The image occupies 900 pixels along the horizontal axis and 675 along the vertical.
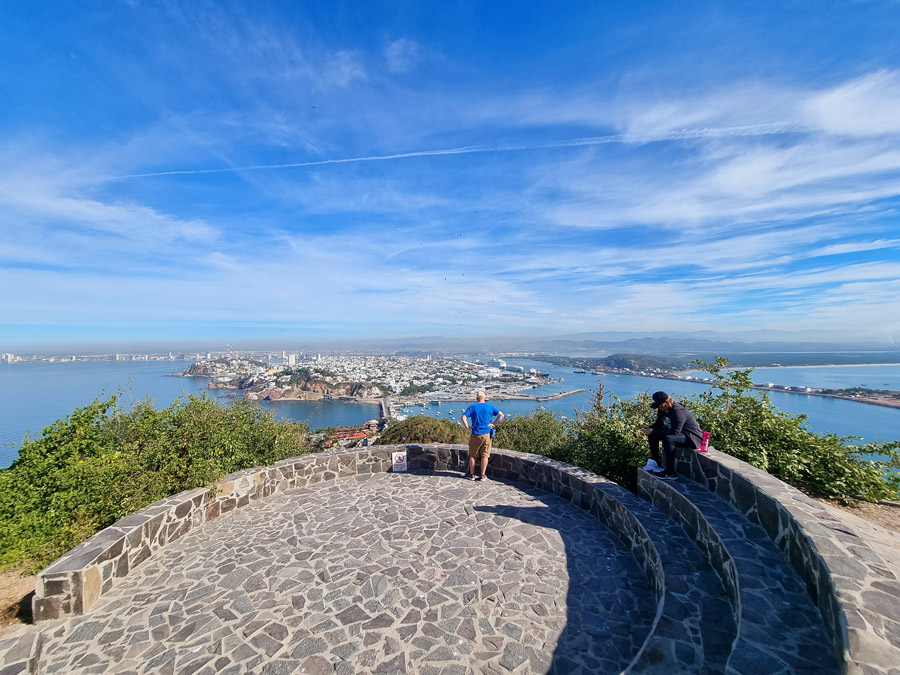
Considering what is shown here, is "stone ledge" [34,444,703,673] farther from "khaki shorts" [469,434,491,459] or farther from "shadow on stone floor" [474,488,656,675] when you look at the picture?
"khaki shorts" [469,434,491,459]

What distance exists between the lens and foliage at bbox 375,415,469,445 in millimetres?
12855

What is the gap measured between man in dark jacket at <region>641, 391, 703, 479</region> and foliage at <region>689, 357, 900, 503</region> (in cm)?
120

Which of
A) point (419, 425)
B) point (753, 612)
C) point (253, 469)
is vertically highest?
point (753, 612)

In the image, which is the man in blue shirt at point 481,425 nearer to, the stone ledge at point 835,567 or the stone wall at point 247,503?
the stone wall at point 247,503

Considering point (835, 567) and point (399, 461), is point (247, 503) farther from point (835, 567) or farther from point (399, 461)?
point (835, 567)

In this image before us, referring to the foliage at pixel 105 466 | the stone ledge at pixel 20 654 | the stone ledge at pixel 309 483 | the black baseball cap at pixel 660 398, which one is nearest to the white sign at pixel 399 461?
the stone ledge at pixel 309 483

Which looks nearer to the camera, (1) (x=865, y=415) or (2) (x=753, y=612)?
(2) (x=753, y=612)

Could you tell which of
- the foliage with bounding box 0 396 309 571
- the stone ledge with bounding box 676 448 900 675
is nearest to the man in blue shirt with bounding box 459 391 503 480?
the stone ledge with bounding box 676 448 900 675

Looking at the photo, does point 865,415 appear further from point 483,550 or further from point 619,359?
point 619,359

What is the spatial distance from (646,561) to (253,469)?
235 inches

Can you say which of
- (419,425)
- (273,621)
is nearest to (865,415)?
(419,425)

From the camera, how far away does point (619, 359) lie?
39906mm

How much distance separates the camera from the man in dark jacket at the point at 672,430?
5.12 meters

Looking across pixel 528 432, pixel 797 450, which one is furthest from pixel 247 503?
pixel 528 432
